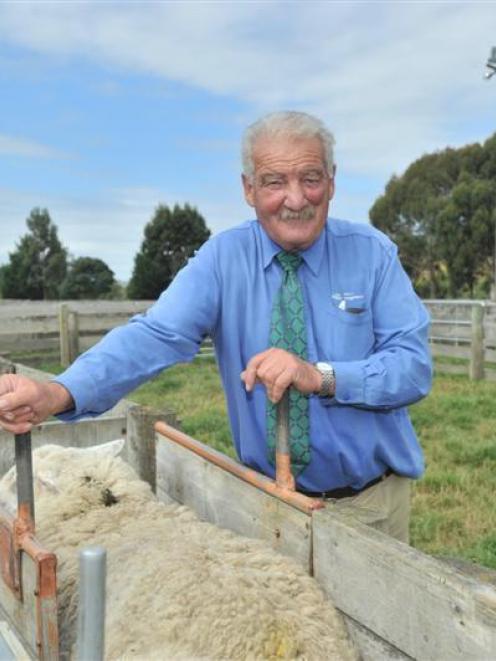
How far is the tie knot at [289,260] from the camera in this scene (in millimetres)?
2338

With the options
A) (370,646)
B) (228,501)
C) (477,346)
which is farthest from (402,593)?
(477,346)

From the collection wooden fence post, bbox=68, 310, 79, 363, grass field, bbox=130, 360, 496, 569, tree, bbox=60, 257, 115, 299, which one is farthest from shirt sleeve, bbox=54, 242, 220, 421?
tree, bbox=60, 257, 115, 299

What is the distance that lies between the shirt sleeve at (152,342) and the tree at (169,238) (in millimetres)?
42265

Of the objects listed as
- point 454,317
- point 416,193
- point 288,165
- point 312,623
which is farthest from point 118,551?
point 416,193

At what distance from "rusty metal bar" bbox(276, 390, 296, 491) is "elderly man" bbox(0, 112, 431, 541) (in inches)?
6.8

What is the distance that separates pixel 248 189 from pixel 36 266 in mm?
45736

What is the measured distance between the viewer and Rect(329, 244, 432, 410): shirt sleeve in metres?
2.08

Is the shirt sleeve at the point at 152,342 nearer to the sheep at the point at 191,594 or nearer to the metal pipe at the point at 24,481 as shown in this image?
the metal pipe at the point at 24,481

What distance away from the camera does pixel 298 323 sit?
227cm

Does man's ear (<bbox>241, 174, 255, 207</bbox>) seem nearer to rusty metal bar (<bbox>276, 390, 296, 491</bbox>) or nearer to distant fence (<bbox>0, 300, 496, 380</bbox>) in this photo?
rusty metal bar (<bbox>276, 390, 296, 491</bbox>)

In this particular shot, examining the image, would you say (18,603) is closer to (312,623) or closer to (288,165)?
(312,623)

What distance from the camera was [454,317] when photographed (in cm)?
1711

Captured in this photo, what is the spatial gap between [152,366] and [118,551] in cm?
52

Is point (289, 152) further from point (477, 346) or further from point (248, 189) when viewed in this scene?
point (477, 346)
